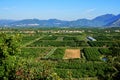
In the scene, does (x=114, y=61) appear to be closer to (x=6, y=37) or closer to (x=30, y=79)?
(x=30, y=79)


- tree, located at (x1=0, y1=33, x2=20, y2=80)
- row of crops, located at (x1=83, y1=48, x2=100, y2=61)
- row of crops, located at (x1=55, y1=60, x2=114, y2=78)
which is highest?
tree, located at (x1=0, y1=33, x2=20, y2=80)

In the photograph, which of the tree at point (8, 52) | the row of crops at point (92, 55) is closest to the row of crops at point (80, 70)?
the row of crops at point (92, 55)

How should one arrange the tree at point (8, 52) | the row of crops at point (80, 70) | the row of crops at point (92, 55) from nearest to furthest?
the tree at point (8, 52) → the row of crops at point (80, 70) → the row of crops at point (92, 55)

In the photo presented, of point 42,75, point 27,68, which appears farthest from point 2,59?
point 42,75

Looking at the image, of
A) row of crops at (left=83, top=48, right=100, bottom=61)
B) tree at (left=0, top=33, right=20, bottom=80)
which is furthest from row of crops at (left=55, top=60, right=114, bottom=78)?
tree at (left=0, top=33, right=20, bottom=80)

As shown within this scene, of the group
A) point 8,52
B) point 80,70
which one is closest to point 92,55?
point 80,70

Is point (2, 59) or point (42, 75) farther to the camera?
point (2, 59)

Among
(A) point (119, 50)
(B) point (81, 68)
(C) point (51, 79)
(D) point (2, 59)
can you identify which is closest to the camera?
(C) point (51, 79)

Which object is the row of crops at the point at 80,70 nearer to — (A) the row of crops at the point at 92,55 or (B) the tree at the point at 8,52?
(A) the row of crops at the point at 92,55

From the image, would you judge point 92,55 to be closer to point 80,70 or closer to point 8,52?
point 80,70

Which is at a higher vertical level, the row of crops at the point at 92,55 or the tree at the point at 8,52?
the tree at the point at 8,52

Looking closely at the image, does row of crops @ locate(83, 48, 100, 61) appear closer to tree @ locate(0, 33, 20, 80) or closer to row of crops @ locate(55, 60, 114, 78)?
row of crops @ locate(55, 60, 114, 78)
